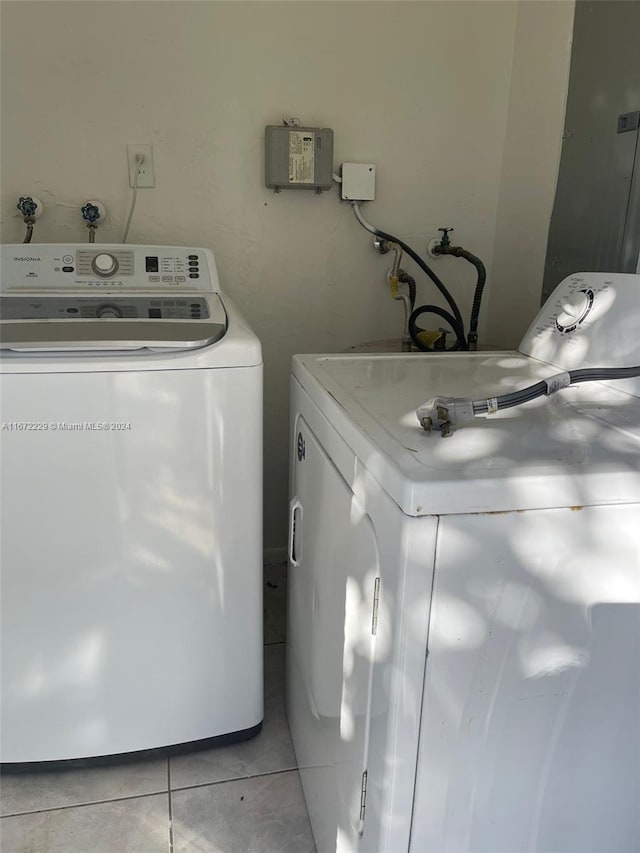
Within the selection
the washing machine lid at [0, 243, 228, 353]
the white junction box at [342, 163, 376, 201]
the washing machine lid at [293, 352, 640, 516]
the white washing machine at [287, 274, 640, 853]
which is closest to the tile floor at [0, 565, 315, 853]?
the white washing machine at [287, 274, 640, 853]

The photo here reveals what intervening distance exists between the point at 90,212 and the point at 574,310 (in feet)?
4.05

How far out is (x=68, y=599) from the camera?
3.97 feet

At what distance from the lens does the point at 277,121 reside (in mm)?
1770

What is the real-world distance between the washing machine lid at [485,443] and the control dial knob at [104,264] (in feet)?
2.24

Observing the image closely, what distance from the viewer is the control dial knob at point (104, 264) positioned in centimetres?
153

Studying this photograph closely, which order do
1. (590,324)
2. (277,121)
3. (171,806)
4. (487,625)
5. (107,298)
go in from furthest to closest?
(277,121)
(107,298)
(171,806)
(590,324)
(487,625)

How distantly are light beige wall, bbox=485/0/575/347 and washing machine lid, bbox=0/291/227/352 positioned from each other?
90 cm

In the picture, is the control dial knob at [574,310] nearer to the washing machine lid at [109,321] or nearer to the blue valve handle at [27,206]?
the washing machine lid at [109,321]

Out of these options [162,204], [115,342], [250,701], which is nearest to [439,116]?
[162,204]

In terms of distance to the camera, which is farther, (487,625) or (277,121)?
(277,121)

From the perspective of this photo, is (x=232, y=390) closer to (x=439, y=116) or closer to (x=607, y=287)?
(x=607, y=287)

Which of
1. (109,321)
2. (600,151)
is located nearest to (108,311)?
(109,321)

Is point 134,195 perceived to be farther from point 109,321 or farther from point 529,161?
point 529,161

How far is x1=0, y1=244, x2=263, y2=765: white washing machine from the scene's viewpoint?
1.10 metres
